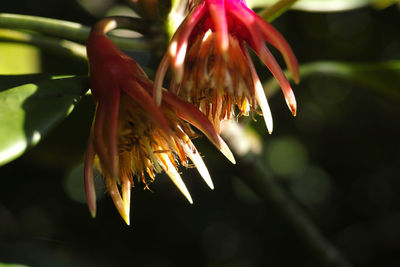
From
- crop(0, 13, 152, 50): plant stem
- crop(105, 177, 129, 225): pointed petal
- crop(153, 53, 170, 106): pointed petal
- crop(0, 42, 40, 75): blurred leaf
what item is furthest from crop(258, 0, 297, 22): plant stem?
crop(0, 42, 40, 75): blurred leaf

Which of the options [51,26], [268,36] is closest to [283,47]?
[268,36]

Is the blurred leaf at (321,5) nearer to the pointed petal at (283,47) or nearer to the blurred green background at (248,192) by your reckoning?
the blurred green background at (248,192)

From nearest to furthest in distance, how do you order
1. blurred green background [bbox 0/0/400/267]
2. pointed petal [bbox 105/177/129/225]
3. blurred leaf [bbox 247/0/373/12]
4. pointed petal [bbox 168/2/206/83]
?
pointed petal [bbox 168/2/206/83]
pointed petal [bbox 105/177/129/225]
blurred leaf [bbox 247/0/373/12]
blurred green background [bbox 0/0/400/267]

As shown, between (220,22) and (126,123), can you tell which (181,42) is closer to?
(220,22)

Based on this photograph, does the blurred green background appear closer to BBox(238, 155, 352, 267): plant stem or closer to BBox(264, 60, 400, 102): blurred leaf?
BBox(264, 60, 400, 102): blurred leaf

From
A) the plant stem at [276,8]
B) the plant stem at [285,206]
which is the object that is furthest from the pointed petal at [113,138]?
the plant stem at [285,206]

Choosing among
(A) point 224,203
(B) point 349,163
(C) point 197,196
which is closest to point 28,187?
(C) point 197,196

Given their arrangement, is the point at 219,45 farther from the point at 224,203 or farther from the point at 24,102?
the point at 224,203
